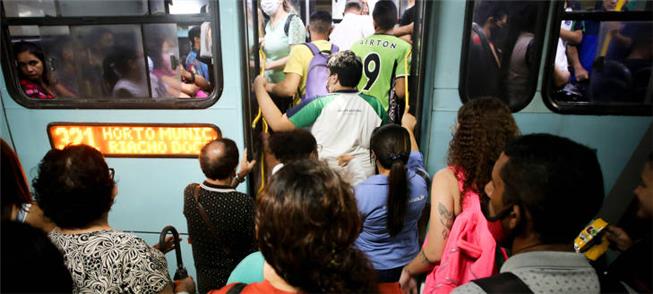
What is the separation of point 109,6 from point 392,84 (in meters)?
1.74

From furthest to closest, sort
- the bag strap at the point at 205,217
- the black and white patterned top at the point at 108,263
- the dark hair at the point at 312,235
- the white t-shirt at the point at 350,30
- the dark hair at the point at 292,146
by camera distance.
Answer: the white t-shirt at the point at 350,30
the dark hair at the point at 292,146
the bag strap at the point at 205,217
the black and white patterned top at the point at 108,263
the dark hair at the point at 312,235

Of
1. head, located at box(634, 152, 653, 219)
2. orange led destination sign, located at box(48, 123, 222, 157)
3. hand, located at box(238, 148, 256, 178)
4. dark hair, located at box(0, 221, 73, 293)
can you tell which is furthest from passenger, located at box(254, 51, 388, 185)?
dark hair, located at box(0, 221, 73, 293)

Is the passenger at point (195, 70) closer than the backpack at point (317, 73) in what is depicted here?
Yes

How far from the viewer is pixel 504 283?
90 centimetres

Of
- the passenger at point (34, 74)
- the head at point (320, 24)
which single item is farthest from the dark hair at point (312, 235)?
the passenger at point (34, 74)

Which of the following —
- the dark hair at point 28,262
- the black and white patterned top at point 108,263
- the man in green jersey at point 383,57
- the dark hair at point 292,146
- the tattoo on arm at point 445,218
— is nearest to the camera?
the dark hair at point 28,262

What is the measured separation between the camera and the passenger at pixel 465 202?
135 cm

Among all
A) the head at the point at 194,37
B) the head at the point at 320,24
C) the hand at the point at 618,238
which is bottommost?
the hand at the point at 618,238

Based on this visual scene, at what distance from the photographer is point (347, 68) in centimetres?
204

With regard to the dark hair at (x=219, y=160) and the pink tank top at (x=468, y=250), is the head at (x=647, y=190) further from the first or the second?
the dark hair at (x=219, y=160)

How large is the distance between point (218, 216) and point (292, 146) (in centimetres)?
53

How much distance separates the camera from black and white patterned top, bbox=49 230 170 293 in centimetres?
114

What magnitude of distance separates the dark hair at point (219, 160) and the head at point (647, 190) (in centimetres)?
174

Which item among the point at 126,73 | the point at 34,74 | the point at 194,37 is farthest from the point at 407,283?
the point at 34,74
